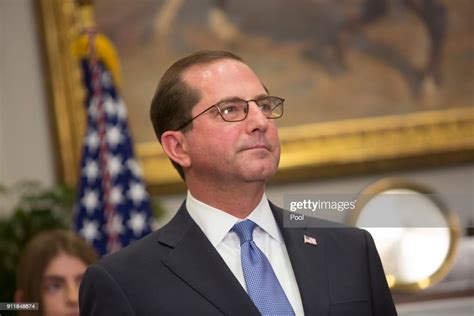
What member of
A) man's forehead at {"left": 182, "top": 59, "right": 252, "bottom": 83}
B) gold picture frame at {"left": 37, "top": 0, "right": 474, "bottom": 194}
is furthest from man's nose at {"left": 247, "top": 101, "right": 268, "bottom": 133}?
gold picture frame at {"left": 37, "top": 0, "right": 474, "bottom": 194}

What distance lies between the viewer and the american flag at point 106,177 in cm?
573

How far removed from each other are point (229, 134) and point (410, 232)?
0.72m

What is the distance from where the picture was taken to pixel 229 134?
2.27 metres

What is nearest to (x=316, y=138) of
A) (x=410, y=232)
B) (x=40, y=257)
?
(x=40, y=257)

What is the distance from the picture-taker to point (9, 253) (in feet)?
18.9

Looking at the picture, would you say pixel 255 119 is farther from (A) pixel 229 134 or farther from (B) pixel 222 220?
(B) pixel 222 220

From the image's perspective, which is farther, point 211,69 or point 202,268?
point 211,69

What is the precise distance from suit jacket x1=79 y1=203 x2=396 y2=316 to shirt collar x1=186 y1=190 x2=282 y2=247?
0.02 m

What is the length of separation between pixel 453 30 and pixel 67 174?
125 inches

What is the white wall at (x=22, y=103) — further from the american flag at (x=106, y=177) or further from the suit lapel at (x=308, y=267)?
the suit lapel at (x=308, y=267)

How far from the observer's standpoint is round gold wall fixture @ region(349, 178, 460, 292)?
256cm

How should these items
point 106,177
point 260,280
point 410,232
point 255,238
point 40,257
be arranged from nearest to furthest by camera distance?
point 260,280
point 255,238
point 410,232
point 40,257
point 106,177

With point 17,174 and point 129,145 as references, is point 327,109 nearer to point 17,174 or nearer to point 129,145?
point 129,145

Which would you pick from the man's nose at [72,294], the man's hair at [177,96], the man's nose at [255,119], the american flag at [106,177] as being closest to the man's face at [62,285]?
the man's nose at [72,294]
